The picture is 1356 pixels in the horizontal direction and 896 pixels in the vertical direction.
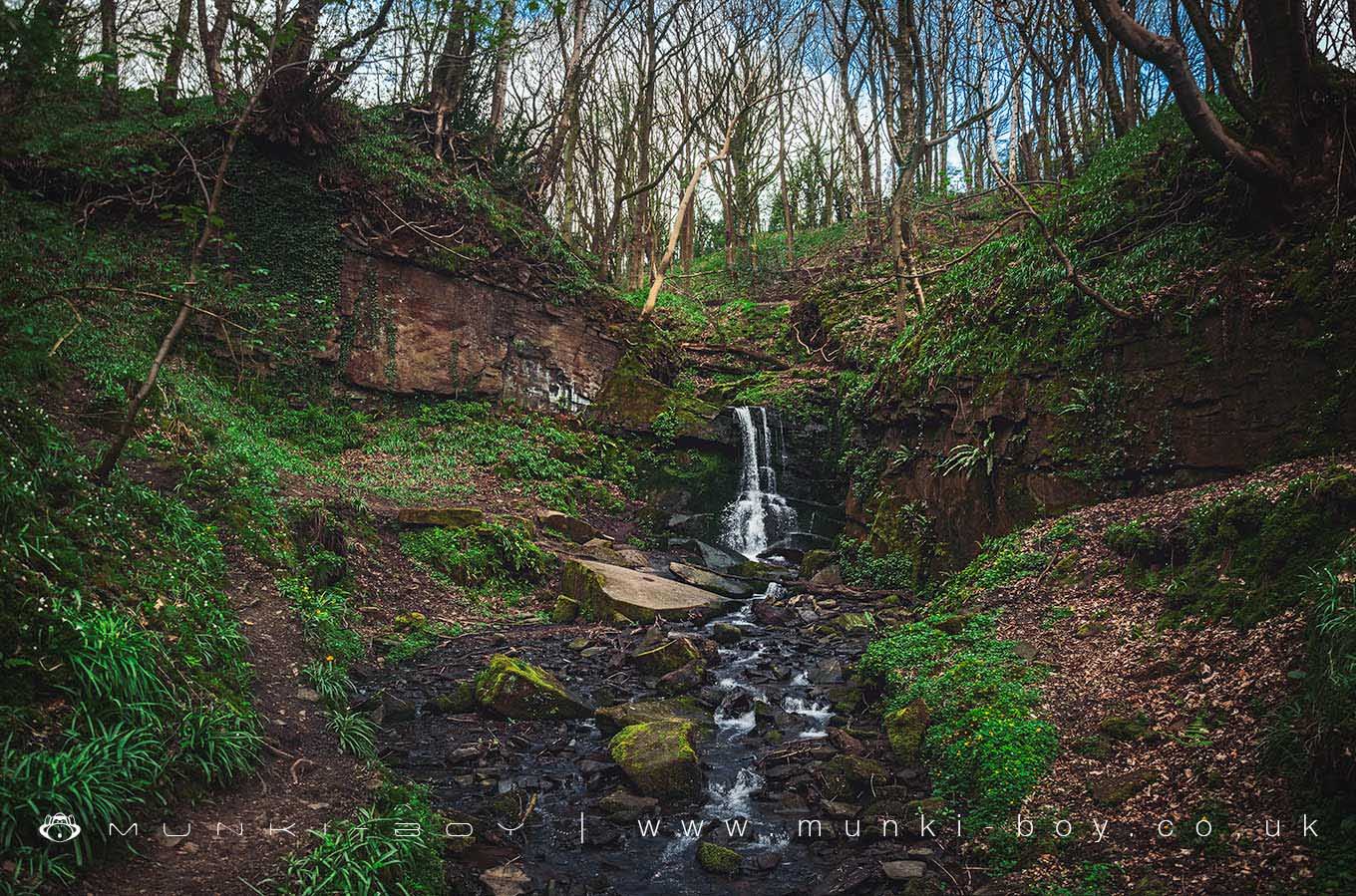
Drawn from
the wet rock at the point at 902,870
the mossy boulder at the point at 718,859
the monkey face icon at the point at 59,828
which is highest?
the monkey face icon at the point at 59,828

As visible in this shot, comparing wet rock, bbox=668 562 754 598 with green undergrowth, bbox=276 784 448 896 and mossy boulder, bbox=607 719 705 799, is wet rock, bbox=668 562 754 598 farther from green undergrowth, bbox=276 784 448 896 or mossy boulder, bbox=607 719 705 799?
green undergrowth, bbox=276 784 448 896

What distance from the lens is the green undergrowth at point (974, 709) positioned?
172 inches

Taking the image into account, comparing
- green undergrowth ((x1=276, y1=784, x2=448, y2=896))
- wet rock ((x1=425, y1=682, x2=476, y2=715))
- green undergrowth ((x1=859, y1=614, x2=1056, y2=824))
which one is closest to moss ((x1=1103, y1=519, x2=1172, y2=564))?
green undergrowth ((x1=859, y1=614, x2=1056, y2=824))

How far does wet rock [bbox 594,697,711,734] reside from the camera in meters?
6.00

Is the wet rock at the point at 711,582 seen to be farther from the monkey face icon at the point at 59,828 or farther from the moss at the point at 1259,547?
the monkey face icon at the point at 59,828

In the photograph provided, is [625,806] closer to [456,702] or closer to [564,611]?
[456,702]

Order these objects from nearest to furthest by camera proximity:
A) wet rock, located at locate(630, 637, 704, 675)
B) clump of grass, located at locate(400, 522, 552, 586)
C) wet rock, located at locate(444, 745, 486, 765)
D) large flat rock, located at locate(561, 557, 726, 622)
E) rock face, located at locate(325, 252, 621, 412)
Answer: wet rock, located at locate(444, 745, 486, 765)
wet rock, located at locate(630, 637, 704, 675)
large flat rock, located at locate(561, 557, 726, 622)
clump of grass, located at locate(400, 522, 552, 586)
rock face, located at locate(325, 252, 621, 412)

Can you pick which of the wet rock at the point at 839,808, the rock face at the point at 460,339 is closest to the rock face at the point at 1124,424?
the wet rock at the point at 839,808

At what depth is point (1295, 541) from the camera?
4516 millimetres

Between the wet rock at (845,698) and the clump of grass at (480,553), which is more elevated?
the clump of grass at (480,553)

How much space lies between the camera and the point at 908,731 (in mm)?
5332

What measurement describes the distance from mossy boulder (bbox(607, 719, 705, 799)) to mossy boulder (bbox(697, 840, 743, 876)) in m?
0.71

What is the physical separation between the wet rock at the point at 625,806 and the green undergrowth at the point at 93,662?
2.30 m

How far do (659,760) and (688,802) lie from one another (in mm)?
360
